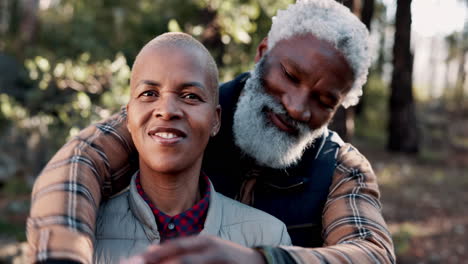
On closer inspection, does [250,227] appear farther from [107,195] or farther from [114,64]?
[114,64]

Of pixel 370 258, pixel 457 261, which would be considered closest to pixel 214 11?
pixel 370 258

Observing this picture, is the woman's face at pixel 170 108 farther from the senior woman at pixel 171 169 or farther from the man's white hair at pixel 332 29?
the man's white hair at pixel 332 29

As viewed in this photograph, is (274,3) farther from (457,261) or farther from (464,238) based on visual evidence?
(464,238)

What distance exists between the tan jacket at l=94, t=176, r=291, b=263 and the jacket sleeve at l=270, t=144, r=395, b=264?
27cm

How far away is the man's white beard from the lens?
2488 millimetres

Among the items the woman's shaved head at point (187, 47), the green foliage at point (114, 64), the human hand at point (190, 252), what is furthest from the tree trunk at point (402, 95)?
the human hand at point (190, 252)

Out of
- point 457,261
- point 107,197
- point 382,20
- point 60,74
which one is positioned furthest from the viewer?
point 382,20

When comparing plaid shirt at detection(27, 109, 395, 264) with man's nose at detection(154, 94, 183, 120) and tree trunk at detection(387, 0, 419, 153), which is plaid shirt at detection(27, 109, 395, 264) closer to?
man's nose at detection(154, 94, 183, 120)

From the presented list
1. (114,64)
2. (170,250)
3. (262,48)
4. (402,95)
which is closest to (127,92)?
(114,64)

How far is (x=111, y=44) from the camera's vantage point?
9.00m

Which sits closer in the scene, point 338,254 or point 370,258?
point 338,254

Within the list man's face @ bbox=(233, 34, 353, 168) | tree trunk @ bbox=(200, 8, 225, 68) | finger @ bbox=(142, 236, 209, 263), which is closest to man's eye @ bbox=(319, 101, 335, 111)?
man's face @ bbox=(233, 34, 353, 168)

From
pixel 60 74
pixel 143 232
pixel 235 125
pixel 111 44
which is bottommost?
pixel 143 232

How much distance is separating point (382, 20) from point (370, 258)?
55.5 feet
